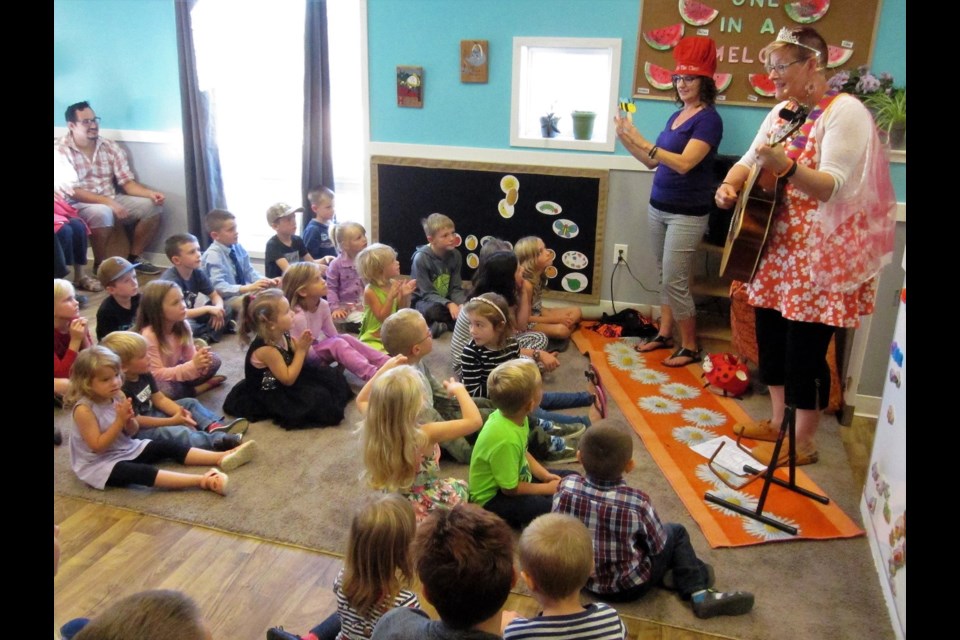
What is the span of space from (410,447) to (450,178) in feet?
8.54

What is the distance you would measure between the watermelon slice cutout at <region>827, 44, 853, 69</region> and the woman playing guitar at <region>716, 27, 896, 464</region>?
1449 mm

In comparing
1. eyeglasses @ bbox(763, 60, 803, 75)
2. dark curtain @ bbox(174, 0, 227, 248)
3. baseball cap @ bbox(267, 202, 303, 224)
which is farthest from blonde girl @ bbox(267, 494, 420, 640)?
dark curtain @ bbox(174, 0, 227, 248)

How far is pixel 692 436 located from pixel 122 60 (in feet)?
15.2

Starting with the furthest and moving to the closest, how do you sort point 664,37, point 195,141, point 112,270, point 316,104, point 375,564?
point 195,141
point 316,104
point 664,37
point 112,270
point 375,564

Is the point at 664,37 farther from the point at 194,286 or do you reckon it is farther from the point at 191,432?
the point at 191,432

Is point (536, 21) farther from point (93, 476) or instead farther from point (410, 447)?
point (93, 476)

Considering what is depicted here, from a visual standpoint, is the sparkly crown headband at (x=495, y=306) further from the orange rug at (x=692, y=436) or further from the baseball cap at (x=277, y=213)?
the baseball cap at (x=277, y=213)

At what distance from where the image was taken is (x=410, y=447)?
2107mm

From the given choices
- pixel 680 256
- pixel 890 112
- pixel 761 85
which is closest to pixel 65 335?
pixel 680 256

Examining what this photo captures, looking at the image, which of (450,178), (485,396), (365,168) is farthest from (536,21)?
(485,396)

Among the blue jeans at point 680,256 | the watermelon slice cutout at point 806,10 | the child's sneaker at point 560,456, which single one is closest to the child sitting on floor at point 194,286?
the child's sneaker at point 560,456

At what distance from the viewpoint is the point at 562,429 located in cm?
291

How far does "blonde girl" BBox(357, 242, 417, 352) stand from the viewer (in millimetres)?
3525

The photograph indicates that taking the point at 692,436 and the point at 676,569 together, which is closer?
the point at 676,569
